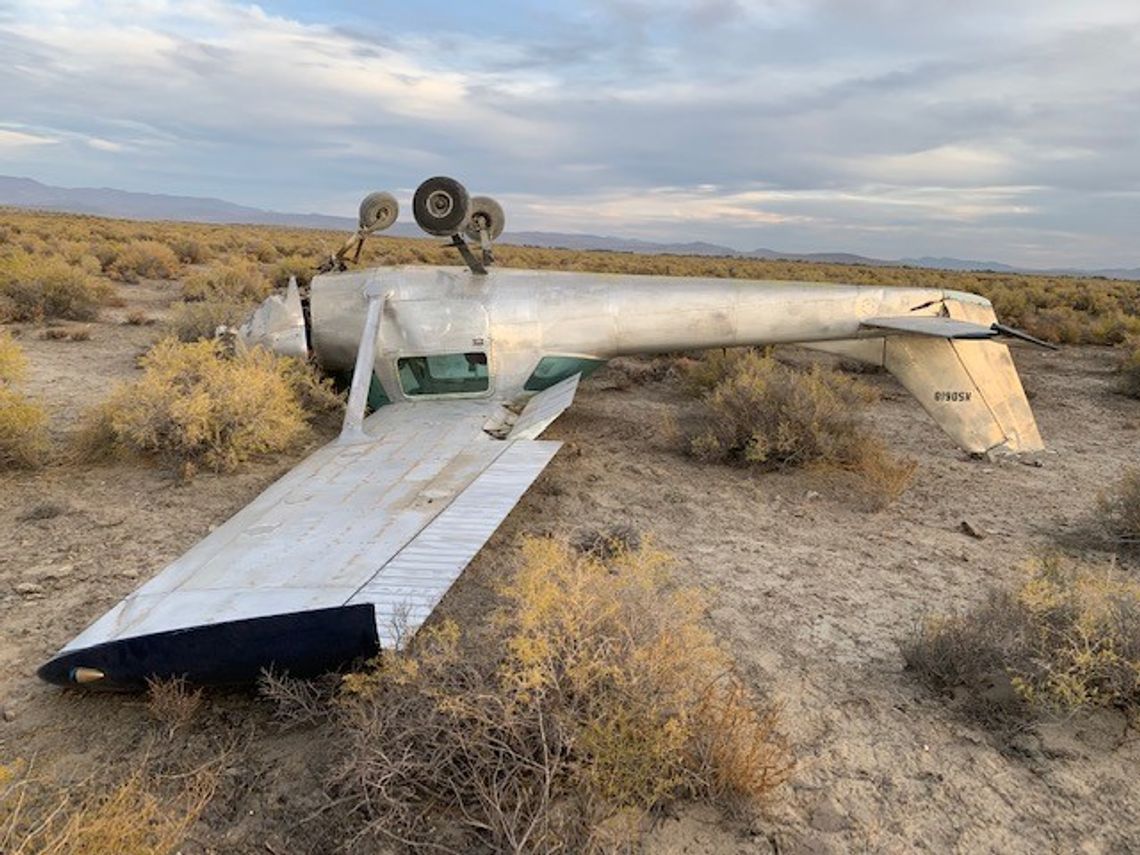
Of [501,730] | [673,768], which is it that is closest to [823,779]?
[673,768]

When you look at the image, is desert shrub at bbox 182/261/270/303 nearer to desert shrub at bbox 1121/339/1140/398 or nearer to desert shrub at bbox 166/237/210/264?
desert shrub at bbox 166/237/210/264

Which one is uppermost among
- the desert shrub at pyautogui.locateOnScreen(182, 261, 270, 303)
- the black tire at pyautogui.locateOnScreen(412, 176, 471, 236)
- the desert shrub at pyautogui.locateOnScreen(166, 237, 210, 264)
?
the black tire at pyautogui.locateOnScreen(412, 176, 471, 236)

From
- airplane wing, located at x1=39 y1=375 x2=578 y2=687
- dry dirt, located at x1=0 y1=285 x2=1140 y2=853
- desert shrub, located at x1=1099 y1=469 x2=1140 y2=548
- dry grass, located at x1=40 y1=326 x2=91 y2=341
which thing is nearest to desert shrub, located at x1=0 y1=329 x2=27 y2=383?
dry dirt, located at x1=0 y1=285 x2=1140 y2=853

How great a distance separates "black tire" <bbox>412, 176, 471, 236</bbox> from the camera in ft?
28.8

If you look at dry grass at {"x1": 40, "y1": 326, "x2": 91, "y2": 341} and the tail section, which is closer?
the tail section

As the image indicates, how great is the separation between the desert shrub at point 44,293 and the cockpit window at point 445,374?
12.3m

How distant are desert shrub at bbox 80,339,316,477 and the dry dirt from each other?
309 mm

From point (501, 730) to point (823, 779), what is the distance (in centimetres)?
173

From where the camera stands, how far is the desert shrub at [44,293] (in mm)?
16219

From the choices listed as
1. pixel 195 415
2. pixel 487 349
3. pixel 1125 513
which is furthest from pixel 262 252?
pixel 1125 513

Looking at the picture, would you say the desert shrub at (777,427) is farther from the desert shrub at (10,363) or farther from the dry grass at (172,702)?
the desert shrub at (10,363)

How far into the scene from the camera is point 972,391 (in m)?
8.63

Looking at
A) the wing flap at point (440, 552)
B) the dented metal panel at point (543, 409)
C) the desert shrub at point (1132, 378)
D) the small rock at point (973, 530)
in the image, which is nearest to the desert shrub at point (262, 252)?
the dented metal panel at point (543, 409)

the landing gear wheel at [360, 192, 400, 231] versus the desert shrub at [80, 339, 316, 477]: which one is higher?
the landing gear wheel at [360, 192, 400, 231]
